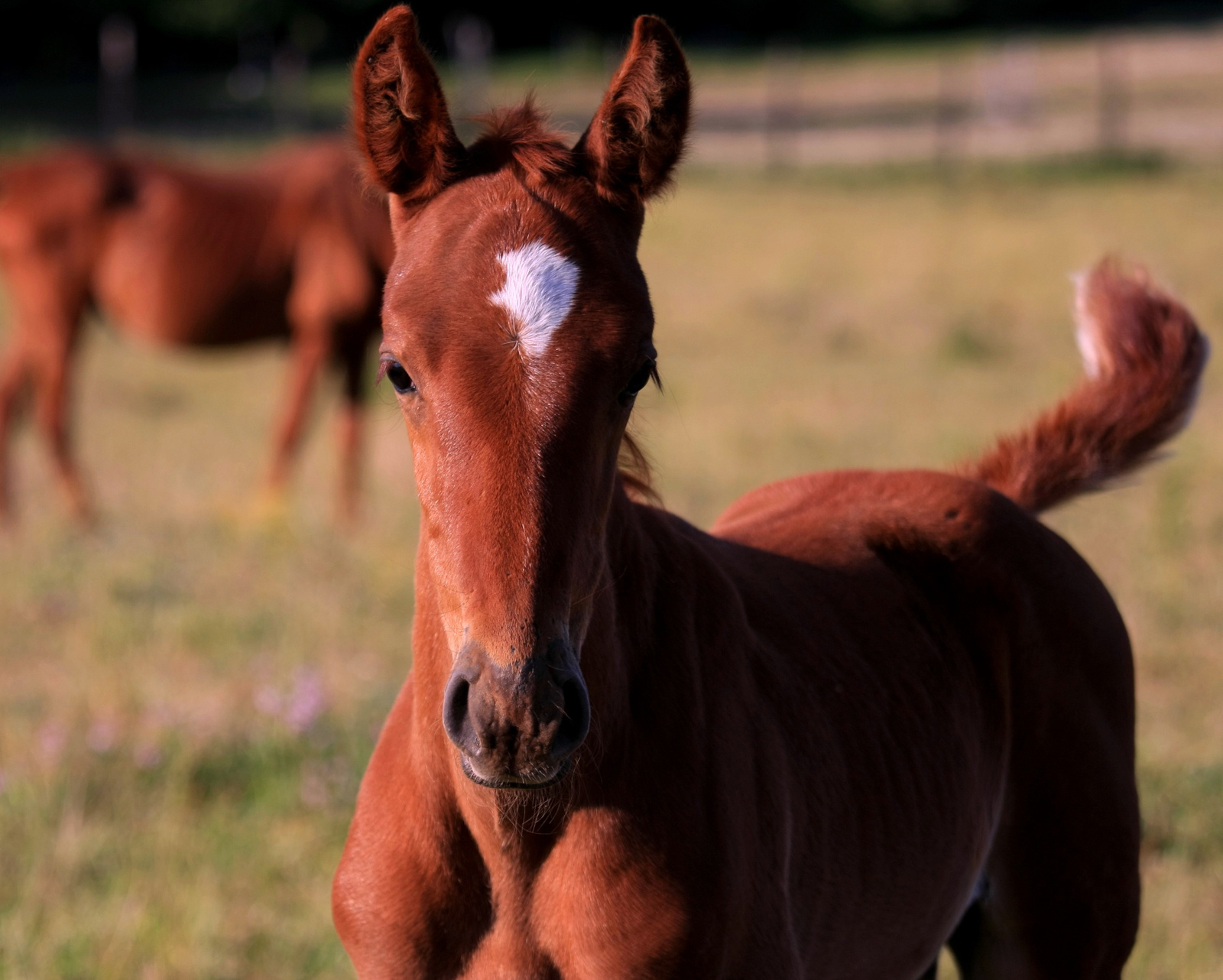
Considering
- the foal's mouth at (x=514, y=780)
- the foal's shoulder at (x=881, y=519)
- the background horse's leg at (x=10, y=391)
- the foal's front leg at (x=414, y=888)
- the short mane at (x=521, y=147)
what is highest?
the short mane at (x=521, y=147)

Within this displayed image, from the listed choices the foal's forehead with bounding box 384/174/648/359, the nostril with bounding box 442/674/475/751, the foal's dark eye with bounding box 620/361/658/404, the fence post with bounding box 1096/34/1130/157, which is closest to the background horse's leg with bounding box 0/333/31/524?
the foal's forehead with bounding box 384/174/648/359

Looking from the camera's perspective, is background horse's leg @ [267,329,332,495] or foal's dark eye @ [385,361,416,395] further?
background horse's leg @ [267,329,332,495]

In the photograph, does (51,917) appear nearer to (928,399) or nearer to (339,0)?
(928,399)

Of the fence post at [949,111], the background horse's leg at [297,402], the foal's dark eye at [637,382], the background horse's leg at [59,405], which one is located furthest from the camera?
the fence post at [949,111]

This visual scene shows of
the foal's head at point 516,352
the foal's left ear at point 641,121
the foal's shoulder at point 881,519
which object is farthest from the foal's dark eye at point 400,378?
the foal's shoulder at point 881,519

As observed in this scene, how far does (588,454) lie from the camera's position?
73.8 inches

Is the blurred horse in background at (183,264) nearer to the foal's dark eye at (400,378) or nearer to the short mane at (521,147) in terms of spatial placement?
the short mane at (521,147)

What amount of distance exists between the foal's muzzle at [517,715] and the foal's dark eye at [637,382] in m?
0.41

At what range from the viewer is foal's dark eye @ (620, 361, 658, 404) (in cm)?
196

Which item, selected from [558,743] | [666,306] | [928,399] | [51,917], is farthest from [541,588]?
[666,306]

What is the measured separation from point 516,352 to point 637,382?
216 millimetres

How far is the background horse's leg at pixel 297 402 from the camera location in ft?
25.9

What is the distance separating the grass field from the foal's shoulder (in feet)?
1.43

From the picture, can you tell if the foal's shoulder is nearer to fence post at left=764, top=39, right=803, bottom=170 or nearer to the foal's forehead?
the foal's forehead
